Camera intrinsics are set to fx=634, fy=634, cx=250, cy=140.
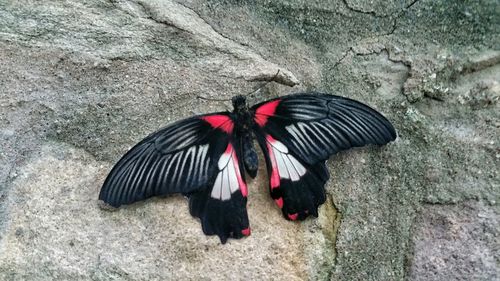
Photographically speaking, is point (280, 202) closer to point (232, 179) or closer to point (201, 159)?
point (232, 179)

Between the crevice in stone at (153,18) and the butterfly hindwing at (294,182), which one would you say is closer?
the butterfly hindwing at (294,182)

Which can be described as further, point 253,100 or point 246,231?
point 253,100

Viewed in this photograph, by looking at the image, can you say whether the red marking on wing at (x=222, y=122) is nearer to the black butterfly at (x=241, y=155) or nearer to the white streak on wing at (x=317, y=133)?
the black butterfly at (x=241, y=155)

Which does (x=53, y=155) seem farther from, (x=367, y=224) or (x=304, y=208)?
(x=367, y=224)

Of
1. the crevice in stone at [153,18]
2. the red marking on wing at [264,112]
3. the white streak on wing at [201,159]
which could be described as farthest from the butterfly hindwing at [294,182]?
the crevice in stone at [153,18]

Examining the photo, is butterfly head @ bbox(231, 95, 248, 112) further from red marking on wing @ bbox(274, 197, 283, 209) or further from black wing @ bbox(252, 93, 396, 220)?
red marking on wing @ bbox(274, 197, 283, 209)

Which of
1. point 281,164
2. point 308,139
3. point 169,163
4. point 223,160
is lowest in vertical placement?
point 169,163

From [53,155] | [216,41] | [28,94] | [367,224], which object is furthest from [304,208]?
[28,94]

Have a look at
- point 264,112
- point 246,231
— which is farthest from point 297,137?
point 246,231
